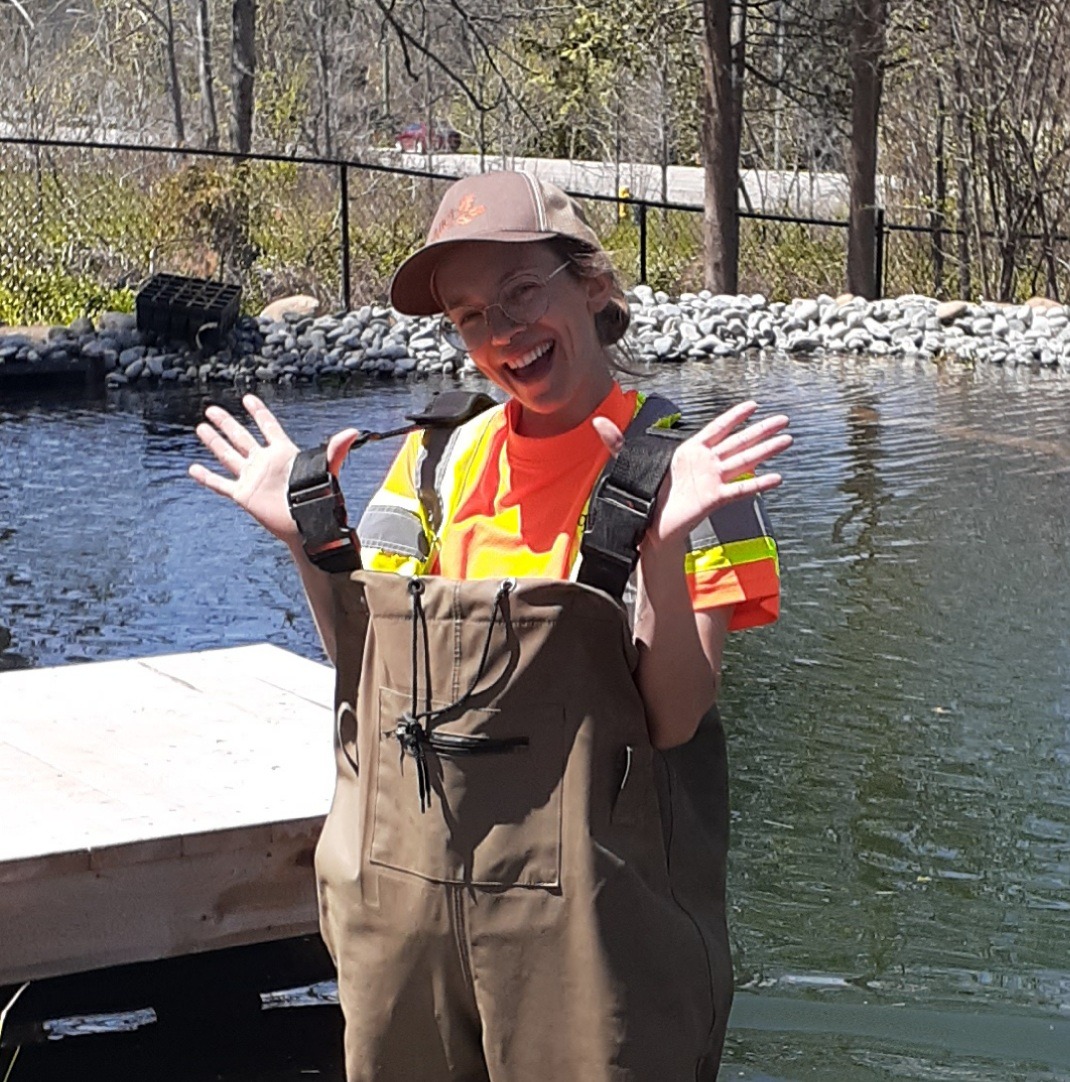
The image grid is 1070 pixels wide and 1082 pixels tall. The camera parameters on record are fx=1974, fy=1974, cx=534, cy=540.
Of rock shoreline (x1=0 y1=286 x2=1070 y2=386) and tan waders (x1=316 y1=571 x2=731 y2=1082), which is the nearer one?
tan waders (x1=316 y1=571 x2=731 y2=1082)

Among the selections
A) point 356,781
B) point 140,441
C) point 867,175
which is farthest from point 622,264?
point 356,781

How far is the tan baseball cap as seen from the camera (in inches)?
84.8

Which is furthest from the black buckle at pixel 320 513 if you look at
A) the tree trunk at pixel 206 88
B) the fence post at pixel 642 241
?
the tree trunk at pixel 206 88

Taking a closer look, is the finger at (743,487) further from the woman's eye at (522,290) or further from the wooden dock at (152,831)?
the wooden dock at (152,831)

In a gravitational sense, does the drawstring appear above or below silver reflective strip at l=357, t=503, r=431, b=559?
below

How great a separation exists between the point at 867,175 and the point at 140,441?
8966 mm

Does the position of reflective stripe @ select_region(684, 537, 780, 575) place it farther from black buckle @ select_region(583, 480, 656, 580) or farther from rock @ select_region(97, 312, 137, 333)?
rock @ select_region(97, 312, 137, 333)

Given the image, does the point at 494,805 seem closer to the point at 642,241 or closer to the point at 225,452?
the point at 225,452

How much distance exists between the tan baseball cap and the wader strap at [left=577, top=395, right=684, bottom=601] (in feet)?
0.90

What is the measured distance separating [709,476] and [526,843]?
0.44 m

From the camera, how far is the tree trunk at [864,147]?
17.7 metres

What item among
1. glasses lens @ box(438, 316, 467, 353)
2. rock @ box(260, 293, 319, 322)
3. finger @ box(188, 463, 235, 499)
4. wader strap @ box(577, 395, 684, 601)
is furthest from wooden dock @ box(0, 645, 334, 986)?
rock @ box(260, 293, 319, 322)

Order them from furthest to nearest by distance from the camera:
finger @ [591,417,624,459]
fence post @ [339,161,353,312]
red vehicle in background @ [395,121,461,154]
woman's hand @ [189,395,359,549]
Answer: red vehicle in background @ [395,121,461,154]
fence post @ [339,161,353,312]
woman's hand @ [189,395,359,549]
finger @ [591,417,624,459]

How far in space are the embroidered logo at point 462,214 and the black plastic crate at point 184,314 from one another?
12.8 meters
